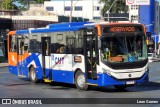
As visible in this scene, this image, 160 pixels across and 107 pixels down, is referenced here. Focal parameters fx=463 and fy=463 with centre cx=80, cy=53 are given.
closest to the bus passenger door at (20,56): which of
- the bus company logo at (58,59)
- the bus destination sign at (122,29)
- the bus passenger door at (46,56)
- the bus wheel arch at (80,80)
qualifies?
the bus passenger door at (46,56)

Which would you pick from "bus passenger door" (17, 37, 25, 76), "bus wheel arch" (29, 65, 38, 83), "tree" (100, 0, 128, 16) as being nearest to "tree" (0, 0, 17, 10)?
"tree" (100, 0, 128, 16)

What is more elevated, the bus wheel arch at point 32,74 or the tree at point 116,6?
the tree at point 116,6

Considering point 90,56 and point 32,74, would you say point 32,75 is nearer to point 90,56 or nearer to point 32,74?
point 32,74

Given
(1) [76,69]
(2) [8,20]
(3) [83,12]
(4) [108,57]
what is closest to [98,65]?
(4) [108,57]

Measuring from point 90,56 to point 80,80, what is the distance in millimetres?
1250

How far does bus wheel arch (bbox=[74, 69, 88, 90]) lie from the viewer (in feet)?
61.0

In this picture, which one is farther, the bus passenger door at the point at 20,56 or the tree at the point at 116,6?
the tree at the point at 116,6

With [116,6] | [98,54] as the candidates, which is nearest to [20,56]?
[98,54]

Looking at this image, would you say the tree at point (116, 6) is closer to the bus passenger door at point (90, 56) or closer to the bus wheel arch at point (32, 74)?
the bus wheel arch at point (32, 74)

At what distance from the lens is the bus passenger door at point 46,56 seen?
2132cm

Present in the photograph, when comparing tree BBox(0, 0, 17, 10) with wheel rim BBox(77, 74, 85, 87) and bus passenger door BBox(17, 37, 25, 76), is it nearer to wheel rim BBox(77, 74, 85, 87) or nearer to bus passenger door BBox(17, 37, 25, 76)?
bus passenger door BBox(17, 37, 25, 76)

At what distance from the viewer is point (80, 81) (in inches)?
742

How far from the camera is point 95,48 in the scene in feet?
58.4

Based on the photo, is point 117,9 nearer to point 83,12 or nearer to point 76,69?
point 83,12
